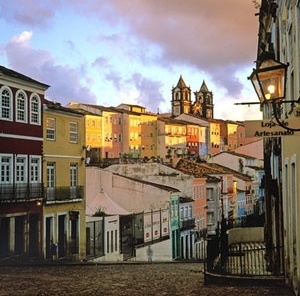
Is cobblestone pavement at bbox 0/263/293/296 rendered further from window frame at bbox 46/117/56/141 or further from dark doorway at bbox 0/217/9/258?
window frame at bbox 46/117/56/141

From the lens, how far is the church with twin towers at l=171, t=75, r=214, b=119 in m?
137

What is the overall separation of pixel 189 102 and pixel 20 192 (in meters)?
114

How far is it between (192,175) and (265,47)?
26.9 m

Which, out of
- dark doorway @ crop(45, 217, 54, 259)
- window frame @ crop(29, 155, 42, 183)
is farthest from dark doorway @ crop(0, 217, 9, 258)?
dark doorway @ crop(45, 217, 54, 259)

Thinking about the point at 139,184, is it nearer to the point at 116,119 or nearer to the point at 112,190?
the point at 112,190

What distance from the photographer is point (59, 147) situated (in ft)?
97.4

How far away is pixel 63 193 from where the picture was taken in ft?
96.9

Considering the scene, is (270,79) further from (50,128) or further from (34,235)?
(50,128)

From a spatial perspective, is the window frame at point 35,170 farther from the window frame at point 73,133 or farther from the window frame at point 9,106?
the window frame at point 73,133

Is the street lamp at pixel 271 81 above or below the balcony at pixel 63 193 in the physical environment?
above

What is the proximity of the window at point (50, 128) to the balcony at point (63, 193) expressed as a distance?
244cm

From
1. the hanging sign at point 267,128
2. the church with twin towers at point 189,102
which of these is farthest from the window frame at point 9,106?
the church with twin towers at point 189,102

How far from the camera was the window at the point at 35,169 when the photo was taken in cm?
2767

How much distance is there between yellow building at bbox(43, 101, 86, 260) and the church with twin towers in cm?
10162
